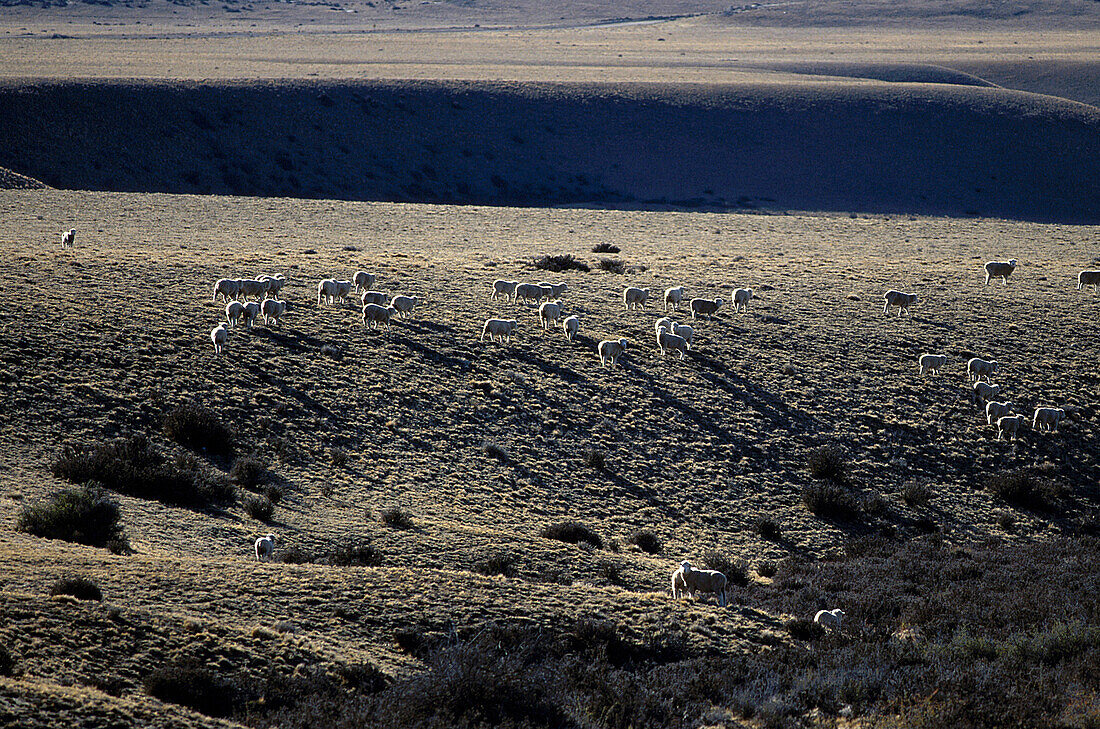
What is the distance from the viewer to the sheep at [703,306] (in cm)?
2689

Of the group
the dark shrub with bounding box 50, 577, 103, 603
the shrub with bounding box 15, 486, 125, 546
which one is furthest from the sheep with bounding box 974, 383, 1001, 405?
the dark shrub with bounding box 50, 577, 103, 603

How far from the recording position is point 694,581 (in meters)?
13.0

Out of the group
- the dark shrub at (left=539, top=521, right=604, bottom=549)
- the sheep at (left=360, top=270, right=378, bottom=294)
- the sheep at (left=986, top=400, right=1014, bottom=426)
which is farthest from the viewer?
the sheep at (left=360, top=270, right=378, bottom=294)

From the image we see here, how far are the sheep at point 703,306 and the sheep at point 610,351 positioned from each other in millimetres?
4689

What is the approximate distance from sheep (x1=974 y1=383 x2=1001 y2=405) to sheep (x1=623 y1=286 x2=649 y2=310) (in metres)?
9.88

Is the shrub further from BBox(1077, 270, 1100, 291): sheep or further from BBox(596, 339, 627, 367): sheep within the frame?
BBox(1077, 270, 1100, 291): sheep

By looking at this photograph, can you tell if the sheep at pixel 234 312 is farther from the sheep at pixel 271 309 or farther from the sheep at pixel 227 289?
the sheep at pixel 227 289

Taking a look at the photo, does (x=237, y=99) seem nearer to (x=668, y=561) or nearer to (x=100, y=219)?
(x=100, y=219)

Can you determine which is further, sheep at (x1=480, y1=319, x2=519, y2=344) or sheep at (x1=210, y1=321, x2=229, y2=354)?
sheep at (x1=480, y1=319, x2=519, y2=344)

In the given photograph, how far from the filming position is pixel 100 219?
37250 mm

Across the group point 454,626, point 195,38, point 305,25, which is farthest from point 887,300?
point 305,25

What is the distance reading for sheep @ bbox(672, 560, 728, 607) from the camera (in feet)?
42.4

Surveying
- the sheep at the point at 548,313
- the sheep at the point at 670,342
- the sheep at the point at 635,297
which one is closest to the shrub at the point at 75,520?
the sheep at the point at 548,313

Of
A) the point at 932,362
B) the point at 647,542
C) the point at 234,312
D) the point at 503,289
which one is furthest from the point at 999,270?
the point at 234,312
